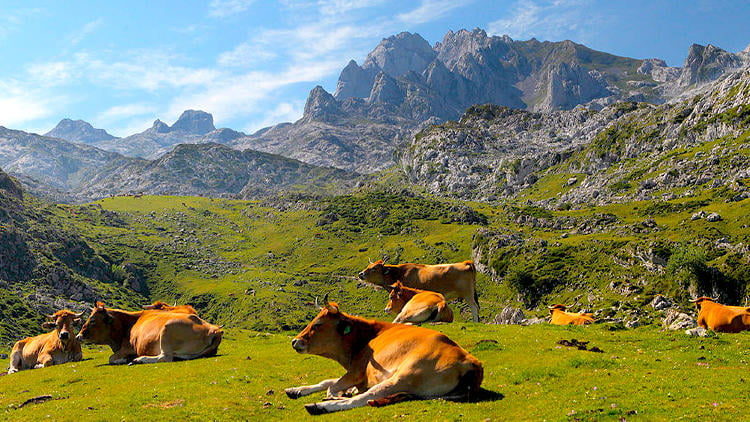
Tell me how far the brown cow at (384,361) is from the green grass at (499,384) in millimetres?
584

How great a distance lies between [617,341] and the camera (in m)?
21.0

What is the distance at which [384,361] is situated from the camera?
13.5m

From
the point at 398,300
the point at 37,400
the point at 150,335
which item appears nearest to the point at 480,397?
the point at 398,300

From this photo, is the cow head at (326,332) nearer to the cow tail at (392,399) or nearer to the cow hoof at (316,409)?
the cow hoof at (316,409)

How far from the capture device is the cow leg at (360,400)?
12625 millimetres

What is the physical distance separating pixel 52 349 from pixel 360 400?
858 inches

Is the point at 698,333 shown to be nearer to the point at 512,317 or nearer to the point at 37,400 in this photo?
the point at 37,400

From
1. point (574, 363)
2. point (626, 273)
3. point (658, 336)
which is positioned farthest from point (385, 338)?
point (626, 273)

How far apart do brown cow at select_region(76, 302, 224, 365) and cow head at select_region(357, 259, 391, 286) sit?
11.5m

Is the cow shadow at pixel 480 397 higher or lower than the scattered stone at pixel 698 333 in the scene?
higher

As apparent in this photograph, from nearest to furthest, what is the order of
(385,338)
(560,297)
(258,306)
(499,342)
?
(385,338) → (499,342) → (560,297) → (258,306)

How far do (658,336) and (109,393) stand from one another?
23.6 m

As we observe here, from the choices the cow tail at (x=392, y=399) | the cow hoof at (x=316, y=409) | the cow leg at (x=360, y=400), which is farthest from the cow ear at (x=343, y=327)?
the cow tail at (x=392, y=399)

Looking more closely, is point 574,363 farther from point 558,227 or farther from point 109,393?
point 558,227
